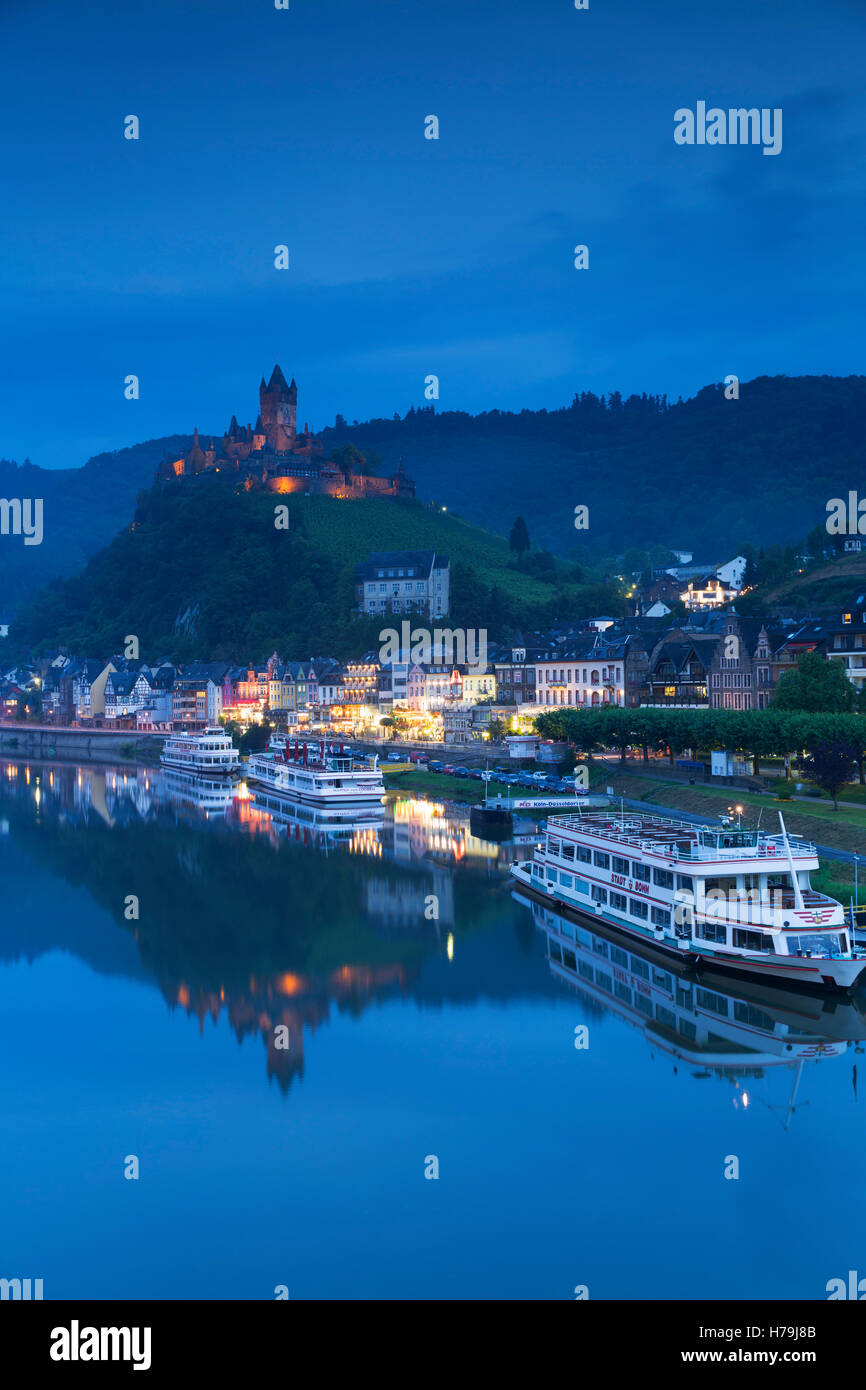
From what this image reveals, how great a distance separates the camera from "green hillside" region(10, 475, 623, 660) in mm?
103500

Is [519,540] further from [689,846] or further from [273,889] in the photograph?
[689,846]

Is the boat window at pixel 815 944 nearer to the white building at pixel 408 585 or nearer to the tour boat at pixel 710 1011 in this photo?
the tour boat at pixel 710 1011

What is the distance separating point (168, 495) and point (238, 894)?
367 ft

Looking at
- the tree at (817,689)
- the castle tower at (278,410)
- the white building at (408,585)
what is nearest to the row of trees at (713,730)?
the tree at (817,689)

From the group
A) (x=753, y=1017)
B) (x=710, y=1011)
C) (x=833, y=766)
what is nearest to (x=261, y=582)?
(x=833, y=766)

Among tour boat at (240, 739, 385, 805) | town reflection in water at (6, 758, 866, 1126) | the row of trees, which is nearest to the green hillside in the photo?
tour boat at (240, 739, 385, 805)

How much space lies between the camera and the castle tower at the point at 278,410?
145125 millimetres

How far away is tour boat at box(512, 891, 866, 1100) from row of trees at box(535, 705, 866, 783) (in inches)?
494

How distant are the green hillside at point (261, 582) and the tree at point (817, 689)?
47158mm

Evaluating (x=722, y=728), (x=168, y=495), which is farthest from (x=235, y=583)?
(x=722, y=728)

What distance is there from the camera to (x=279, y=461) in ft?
453

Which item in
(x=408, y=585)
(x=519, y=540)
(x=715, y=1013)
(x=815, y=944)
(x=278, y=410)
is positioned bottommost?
(x=715, y=1013)

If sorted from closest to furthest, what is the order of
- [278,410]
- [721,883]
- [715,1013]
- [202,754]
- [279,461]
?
[715,1013], [721,883], [202,754], [279,461], [278,410]

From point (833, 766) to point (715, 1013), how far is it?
13.6 m
